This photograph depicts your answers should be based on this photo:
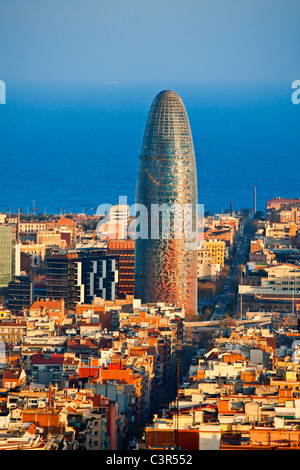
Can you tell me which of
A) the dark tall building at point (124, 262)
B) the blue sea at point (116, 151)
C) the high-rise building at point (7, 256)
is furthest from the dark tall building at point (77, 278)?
the blue sea at point (116, 151)

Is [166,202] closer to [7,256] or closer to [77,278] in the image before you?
[77,278]

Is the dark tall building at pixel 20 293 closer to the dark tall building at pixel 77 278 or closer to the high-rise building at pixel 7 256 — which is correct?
the dark tall building at pixel 77 278

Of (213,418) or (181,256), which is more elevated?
(181,256)

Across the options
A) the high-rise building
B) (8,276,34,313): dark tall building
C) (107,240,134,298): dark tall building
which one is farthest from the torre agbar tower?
the high-rise building

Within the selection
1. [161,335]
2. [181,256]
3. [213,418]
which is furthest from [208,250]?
[213,418]

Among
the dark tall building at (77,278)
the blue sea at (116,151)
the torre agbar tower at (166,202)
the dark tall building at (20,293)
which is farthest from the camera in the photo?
the blue sea at (116,151)

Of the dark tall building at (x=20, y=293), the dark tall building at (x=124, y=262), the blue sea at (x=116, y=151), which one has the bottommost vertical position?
the dark tall building at (x=20, y=293)
